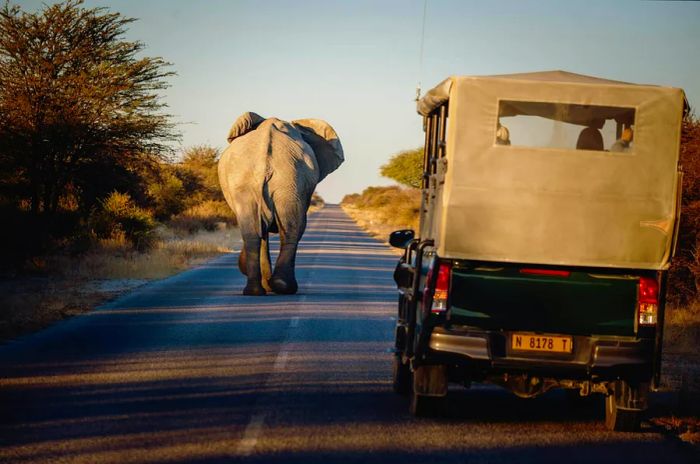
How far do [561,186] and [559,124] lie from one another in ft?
1.85

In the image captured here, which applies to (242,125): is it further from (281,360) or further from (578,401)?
(578,401)

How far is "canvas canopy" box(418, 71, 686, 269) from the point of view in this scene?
7590mm

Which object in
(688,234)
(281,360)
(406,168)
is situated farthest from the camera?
(406,168)

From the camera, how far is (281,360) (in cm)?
1052

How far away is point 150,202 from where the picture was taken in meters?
34.7

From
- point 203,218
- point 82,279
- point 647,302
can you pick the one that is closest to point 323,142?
point 82,279

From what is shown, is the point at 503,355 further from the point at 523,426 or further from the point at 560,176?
the point at 560,176

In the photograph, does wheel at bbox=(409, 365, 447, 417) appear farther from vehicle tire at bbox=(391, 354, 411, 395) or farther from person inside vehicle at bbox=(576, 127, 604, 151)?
person inside vehicle at bbox=(576, 127, 604, 151)

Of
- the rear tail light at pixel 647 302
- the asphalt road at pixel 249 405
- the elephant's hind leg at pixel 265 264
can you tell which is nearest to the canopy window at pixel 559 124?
the rear tail light at pixel 647 302

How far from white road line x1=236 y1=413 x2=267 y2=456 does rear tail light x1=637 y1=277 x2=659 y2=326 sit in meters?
2.92

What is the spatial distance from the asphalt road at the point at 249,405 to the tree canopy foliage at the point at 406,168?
75563 mm

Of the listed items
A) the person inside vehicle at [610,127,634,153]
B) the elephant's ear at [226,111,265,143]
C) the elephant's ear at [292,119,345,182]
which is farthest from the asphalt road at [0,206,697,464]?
the elephant's ear at [292,119,345,182]

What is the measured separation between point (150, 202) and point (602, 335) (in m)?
28.5

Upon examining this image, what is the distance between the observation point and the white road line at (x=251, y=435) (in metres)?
6.79
